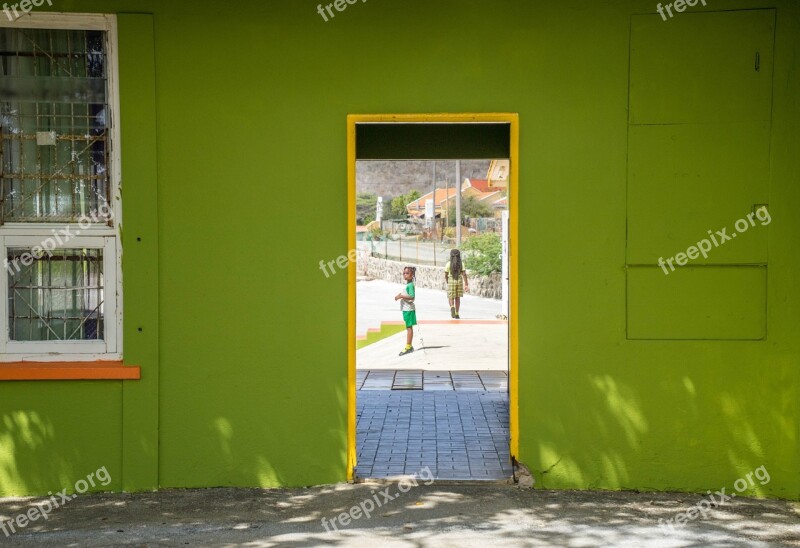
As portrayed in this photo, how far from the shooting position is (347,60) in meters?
5.84

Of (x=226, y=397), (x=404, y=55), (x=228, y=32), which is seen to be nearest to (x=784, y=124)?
(x=404, y=55)

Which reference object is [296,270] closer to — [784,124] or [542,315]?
[542,315]

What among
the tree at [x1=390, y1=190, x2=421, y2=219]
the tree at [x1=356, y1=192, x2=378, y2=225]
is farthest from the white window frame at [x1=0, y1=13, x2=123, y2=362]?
the tree at [x1=356, y1=192, x2=378, y2=225]

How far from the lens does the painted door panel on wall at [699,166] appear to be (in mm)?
5719

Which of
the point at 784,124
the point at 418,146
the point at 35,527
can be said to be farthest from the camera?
the point at 418,146

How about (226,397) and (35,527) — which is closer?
(35,527)

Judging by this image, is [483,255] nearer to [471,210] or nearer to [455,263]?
[455,263]

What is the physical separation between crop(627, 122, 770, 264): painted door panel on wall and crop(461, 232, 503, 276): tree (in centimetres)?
2451

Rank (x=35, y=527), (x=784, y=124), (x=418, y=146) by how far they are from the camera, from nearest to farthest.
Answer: (x=35, y=527) → (x=784, y=124) → (x=418, y=146)

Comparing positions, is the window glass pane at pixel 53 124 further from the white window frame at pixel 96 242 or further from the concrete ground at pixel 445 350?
the concrete ground at pixel 445 350

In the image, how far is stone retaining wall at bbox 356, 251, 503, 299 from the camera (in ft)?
99.0

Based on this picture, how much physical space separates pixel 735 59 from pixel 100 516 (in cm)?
510

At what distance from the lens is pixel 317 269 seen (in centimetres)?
590

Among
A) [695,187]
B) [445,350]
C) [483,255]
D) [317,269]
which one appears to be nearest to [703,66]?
[695,187]
